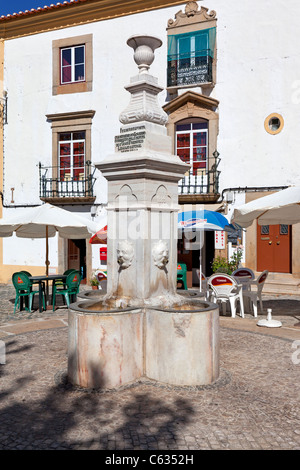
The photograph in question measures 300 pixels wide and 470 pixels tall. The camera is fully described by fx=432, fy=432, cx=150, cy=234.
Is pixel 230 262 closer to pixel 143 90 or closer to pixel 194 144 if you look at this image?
pixel 194 144

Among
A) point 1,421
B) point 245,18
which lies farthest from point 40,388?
point 245,18

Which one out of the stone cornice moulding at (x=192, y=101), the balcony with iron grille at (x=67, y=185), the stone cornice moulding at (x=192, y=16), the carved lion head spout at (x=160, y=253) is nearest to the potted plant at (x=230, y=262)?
the stone cornice moulding at (x=192, y=101)

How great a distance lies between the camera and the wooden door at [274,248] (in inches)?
536

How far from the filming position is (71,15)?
52.2ft

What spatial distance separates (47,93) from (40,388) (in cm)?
1388

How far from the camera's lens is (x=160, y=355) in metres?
4.95

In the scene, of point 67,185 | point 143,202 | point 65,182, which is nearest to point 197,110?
point 67,185

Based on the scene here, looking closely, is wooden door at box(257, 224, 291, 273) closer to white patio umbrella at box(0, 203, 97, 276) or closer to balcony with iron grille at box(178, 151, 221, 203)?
balcony with iron grille at box(178, 151, 221, 203)

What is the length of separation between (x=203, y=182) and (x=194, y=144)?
142cm

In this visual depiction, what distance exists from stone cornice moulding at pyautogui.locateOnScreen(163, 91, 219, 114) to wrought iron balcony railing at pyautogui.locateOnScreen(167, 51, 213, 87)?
0.43 meters

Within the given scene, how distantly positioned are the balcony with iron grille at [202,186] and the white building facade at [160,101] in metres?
0.04

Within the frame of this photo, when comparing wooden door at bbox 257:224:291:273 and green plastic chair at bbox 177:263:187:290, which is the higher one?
wooden door at bbox 257:224:291:273

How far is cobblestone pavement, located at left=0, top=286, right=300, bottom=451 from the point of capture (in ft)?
11.7

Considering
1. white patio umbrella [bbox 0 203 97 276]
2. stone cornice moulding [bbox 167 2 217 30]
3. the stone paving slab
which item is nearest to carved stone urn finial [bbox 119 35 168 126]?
the stone paving slab
